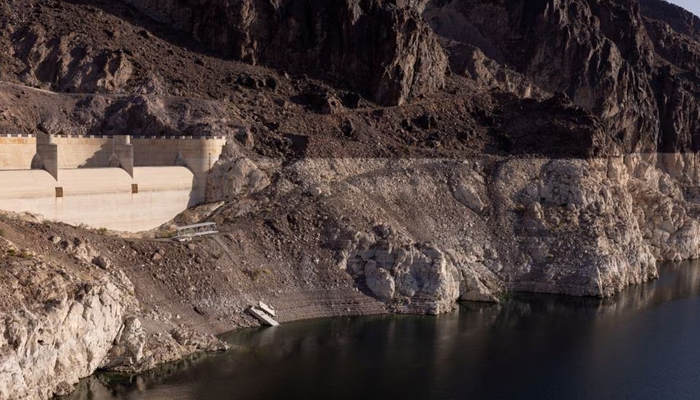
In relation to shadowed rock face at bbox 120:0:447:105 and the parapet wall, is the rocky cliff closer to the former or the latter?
shadowed rock face at bbox 120:0:447:105

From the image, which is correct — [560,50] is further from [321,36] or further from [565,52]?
[321,36]

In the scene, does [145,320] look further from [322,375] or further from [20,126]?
[20,126]

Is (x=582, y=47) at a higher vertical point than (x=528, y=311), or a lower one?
higher

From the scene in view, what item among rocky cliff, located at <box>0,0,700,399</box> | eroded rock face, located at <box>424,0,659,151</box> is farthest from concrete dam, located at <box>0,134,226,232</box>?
eroded rock face, located at <box>424,0,659,151</box>

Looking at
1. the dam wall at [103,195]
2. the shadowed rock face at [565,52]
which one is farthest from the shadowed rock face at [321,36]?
the shadowed rock face at [565,52]

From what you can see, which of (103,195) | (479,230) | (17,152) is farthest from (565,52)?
(17,152)

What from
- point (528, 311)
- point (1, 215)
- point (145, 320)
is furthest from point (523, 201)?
point (1, 215)

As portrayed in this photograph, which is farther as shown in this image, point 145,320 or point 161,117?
point 161,117
